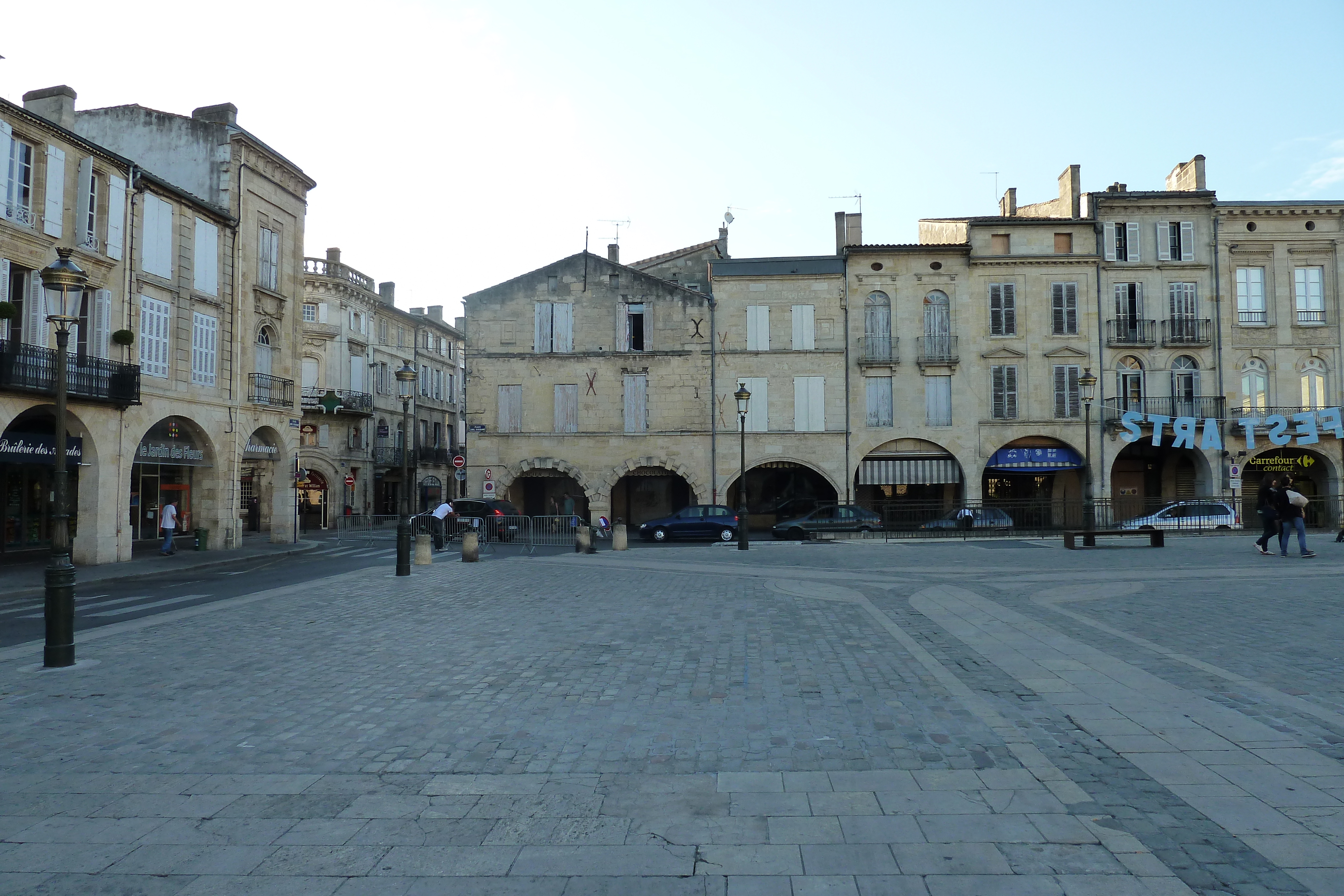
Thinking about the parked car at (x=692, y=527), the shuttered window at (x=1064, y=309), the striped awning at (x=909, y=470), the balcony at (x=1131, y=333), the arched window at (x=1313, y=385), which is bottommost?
the parked car at (x=692, y=527)

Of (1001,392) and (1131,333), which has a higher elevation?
(1131,333)

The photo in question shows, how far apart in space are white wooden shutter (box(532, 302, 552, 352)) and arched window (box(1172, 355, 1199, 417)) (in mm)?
24333

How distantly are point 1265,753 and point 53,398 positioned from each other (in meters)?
21.9

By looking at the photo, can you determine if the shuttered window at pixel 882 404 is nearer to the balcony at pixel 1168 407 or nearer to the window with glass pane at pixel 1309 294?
the balcony at pixel 1168 407

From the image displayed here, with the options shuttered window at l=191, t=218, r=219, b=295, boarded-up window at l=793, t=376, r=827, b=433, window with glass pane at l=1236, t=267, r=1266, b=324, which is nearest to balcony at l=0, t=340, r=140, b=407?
shuttered window at l=191, t=218, r=219, b=295

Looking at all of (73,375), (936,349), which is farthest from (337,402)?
(936,349)

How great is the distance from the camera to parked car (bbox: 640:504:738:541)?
29750 mm

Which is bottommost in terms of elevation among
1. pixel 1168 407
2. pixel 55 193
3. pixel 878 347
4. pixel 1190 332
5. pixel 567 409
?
pixel 1168 407

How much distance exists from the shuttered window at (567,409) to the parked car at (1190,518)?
1964cm

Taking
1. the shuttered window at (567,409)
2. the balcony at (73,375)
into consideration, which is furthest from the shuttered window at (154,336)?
the shuttered window at (567,409)

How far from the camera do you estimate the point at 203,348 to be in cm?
2423

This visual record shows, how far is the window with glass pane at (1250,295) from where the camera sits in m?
33.3

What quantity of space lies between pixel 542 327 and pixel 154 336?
14886mm

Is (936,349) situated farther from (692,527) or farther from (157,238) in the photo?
(157,238)
